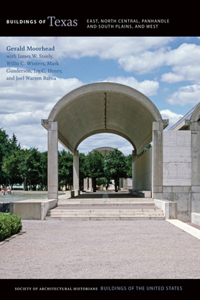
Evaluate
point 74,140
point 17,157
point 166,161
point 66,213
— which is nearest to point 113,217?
point 66,213

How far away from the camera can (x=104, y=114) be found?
3167cm

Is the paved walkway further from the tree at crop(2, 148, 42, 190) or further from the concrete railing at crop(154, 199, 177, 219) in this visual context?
the tree at crop(2, 148, 42, 190)

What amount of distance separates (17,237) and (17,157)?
56.8 metres

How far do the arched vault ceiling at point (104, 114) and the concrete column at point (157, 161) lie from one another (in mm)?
766

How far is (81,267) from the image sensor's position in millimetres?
7727

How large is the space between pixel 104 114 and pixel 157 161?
34.7 feet

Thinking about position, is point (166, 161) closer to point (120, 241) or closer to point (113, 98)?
point (113, 98)

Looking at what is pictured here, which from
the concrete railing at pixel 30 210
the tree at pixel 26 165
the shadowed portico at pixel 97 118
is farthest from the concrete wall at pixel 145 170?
the tree at pixel 26 165

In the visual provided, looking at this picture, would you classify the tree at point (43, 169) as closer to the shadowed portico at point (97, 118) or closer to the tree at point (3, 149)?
the tree at point (3, 149)

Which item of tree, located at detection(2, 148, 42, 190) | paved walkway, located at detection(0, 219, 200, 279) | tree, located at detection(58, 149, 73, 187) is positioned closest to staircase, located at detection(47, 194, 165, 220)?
paved walkway, located at detection(0, 219, 200, 279)

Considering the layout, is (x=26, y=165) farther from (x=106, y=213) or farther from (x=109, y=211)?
(x=106, y=213)

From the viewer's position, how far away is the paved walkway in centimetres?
727

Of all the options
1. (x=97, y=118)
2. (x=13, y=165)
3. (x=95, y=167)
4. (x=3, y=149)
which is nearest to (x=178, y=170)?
(x=97, y=118)

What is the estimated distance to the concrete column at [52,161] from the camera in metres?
22.2
